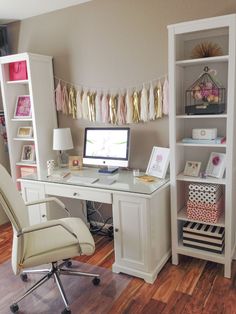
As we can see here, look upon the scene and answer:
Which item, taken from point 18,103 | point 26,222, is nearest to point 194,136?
point 26,222

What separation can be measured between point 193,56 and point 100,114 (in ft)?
3.39

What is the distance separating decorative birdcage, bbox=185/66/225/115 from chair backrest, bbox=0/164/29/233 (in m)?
1.42

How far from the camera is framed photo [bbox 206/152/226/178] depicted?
2.23m

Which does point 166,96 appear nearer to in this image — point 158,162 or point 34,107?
point 158,162

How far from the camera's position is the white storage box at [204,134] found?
7.21 ft

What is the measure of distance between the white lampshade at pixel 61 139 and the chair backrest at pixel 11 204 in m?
0.93

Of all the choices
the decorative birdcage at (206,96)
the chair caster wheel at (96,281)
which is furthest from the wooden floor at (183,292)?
the decorative birdcage at (206,96)

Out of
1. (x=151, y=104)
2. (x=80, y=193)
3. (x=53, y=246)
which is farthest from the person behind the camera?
(x=151, y=104)

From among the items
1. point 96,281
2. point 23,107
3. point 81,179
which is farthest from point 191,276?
point 23,107

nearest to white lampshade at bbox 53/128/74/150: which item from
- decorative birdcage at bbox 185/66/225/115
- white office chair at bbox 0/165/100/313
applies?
white office chair at bbox 0/165/100/313

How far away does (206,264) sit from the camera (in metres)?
2.42

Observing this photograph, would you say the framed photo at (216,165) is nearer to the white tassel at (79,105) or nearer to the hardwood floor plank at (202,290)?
the hardwood floor plank at (202,290)

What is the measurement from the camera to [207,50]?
2.20 meters

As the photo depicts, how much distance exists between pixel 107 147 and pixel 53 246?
107cm
